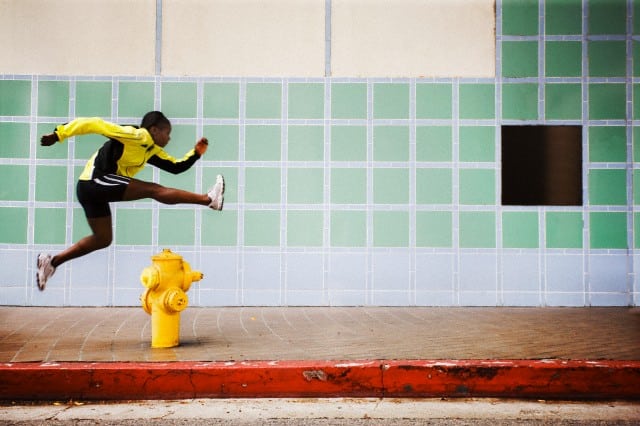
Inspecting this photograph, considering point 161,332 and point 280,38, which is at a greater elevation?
point 280,38

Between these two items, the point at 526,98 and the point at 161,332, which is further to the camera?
the point at 526,98

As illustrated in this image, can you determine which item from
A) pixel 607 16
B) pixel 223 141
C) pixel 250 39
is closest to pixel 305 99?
pixel 250 39

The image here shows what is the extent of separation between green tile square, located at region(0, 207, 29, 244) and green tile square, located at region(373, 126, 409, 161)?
4104 mm

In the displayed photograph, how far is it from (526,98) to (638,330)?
9.74ft

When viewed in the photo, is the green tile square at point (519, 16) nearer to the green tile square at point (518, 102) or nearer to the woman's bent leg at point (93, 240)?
the green tile square at point (518, 102)

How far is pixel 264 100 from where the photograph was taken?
7281 millimetres

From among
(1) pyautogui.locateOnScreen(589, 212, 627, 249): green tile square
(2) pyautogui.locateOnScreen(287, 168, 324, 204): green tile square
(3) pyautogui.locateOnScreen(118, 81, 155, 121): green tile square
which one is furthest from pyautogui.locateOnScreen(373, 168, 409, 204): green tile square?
(3) pyautogui.locateOnScreen(118, 81, 155, 121): green tile square

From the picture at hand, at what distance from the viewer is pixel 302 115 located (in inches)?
287

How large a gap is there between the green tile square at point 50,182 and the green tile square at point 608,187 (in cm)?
613

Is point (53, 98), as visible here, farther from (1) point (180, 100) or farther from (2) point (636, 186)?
(2) point (636, 186)

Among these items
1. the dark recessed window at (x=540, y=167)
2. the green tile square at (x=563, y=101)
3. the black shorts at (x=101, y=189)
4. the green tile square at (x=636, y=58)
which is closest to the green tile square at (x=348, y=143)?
the dark recessed window at (x=540, y=167)

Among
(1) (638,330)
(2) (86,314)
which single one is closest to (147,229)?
(2) (86,314)

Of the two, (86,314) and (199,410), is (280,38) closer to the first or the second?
(86,314)

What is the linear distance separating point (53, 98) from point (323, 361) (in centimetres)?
483
